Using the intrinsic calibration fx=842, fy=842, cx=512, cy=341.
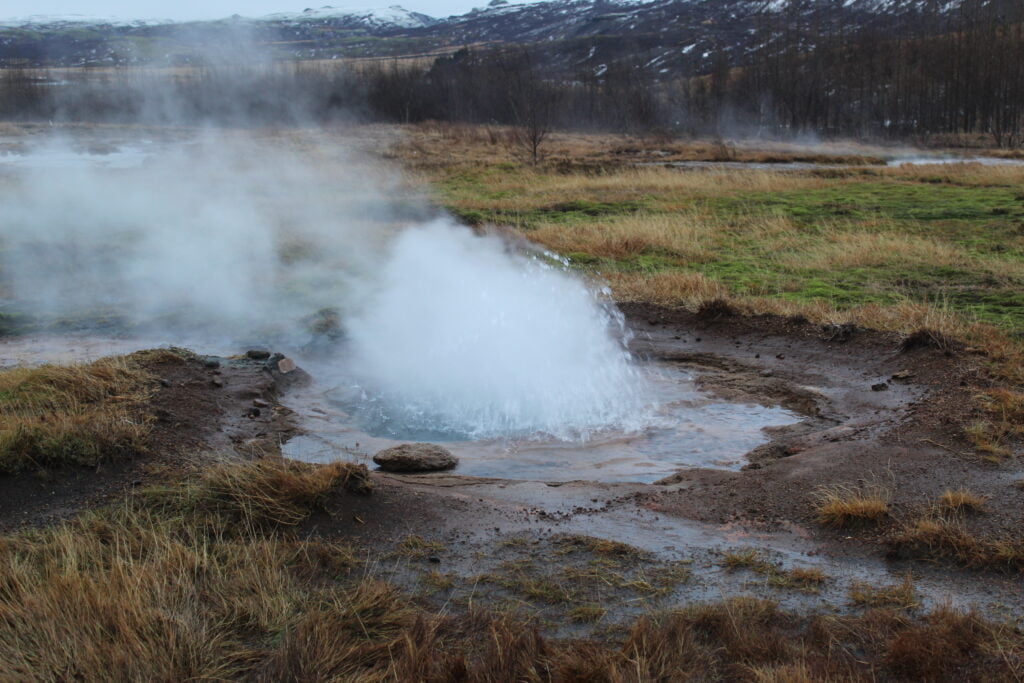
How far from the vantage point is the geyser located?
6.52 metres

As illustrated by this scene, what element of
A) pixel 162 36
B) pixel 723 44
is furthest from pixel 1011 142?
pixel 723 44

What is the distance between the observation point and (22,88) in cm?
2586

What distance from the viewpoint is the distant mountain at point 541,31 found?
1176 inches

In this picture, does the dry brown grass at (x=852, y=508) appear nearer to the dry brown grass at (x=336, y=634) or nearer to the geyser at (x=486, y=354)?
the dry brown grass at (x=336, y=634)

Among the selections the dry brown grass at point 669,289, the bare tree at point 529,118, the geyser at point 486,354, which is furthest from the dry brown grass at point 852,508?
the bare tree at point 529,118

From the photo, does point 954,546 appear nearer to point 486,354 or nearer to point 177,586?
point 177,586

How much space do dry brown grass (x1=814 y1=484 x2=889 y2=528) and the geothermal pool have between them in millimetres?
1092

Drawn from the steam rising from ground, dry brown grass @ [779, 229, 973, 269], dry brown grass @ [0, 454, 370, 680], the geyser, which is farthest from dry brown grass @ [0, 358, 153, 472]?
dry brown grass @ [779, 229, 973, 269]

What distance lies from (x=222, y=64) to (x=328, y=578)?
76.1 feet

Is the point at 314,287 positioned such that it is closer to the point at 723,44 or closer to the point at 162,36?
the point at 162,36

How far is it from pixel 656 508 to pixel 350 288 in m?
6.49

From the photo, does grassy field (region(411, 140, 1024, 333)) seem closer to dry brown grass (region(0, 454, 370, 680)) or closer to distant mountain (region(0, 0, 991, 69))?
dry brown grass (region(0, 454, 370, 680))

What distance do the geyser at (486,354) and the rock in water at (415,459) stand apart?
66 cm

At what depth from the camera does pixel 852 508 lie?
14.2 ft
